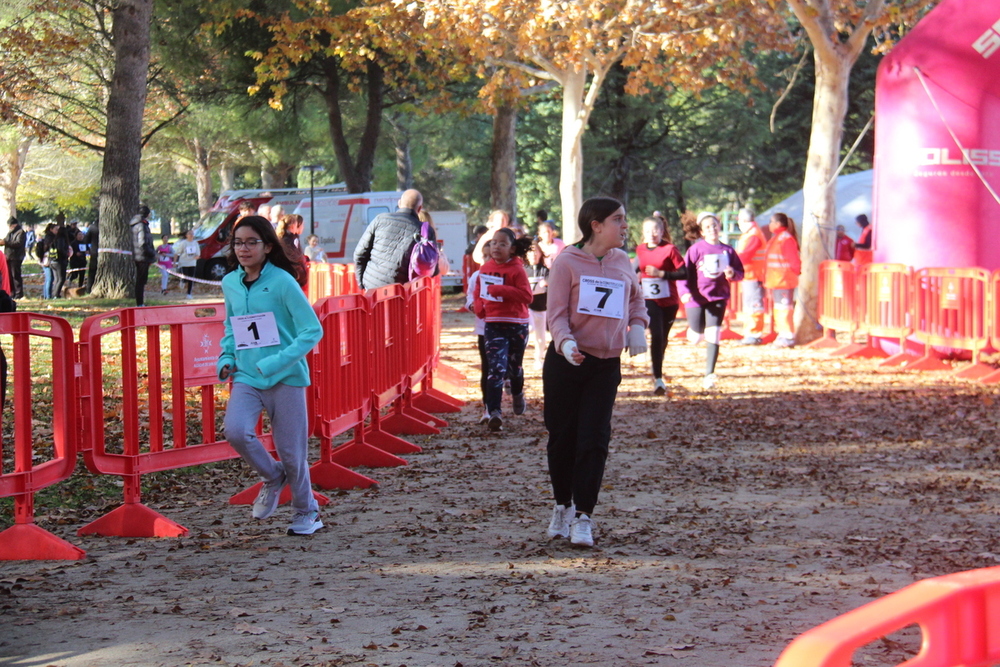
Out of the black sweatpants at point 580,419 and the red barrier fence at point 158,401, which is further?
the black sweatpants at point 580,419

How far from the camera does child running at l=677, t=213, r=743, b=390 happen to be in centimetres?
1238

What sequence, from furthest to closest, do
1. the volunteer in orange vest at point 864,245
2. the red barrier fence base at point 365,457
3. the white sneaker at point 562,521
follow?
the volunteer in orange vest at point 864,245 < the red barrier fence base at point 365,457 < the white sneaker at point 562,521

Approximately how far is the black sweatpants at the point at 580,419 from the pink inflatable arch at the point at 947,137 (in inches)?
401

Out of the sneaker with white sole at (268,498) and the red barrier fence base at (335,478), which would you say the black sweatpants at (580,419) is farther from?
the red barrier fence base at (335,478)

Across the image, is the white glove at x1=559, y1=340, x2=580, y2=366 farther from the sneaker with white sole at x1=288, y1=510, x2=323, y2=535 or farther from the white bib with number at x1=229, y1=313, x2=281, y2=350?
the sneaker with white sole at x1=288, y1=510, x2=323, y2=535

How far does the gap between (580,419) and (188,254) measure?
28.9 m

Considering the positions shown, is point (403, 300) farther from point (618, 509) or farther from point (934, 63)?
point (934, 63)

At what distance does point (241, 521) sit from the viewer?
22.9ft

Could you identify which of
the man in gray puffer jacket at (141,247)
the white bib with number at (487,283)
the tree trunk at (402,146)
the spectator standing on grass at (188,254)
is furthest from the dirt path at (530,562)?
the tree trunk at (402,146)

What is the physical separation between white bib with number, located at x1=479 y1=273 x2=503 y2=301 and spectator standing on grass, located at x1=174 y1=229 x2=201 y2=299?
78.5 ft

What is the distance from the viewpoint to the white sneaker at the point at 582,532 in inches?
245

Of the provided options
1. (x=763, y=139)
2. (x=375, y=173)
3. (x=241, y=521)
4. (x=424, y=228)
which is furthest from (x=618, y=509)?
(x=375, y=173)

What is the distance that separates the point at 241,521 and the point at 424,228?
5.57 m

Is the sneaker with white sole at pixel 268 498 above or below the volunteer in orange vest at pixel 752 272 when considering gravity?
below
